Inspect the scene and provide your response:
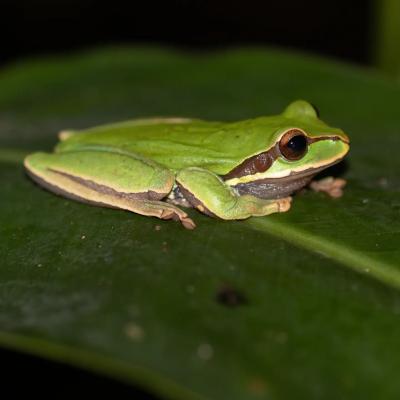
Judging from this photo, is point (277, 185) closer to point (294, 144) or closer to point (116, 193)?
point (294, 144)

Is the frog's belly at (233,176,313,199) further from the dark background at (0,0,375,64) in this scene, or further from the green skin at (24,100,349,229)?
the dark background at (0,0,375,64)

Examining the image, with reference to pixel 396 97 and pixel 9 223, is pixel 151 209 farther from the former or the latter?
pixel 396 97

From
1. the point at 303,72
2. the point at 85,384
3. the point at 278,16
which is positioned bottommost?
the point at 85,384

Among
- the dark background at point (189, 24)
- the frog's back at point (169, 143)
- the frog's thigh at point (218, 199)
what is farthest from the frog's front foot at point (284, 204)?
the dark background at point (189, 24)

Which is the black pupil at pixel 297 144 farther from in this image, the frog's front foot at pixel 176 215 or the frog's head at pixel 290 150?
the frog's front foot at pixel 176 215

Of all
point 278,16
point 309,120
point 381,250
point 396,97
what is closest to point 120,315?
point 381,250

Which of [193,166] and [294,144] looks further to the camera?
[193,166]

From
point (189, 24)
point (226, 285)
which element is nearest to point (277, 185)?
point (226, 285)
